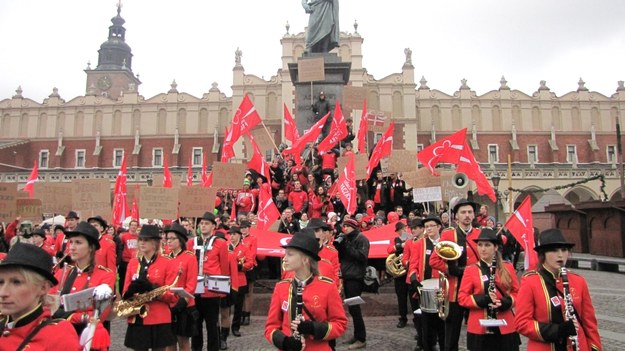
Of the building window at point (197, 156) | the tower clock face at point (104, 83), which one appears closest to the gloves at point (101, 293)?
the building window at point (197, 156)

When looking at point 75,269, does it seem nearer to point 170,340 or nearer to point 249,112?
point 170,340

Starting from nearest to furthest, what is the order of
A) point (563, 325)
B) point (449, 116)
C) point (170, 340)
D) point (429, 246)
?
point (563, 325) → point (170, 340) → point (429, 246) → point (449, 116)

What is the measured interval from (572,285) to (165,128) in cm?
6039

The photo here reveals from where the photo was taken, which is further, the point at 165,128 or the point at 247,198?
the point at 165,128

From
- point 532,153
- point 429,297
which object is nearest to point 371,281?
point 429,297

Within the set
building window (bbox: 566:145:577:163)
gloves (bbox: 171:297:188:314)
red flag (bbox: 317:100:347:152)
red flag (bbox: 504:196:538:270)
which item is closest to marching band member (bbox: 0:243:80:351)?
gloves (bbox: 171:297:188:314)

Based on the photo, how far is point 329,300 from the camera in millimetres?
3553

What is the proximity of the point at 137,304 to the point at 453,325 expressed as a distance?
337 centimetres

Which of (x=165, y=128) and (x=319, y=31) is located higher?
(x=165, y=128)

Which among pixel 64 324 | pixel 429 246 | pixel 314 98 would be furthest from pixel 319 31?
pixel 64 324

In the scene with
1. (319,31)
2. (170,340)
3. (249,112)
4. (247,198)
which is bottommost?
(170,340)

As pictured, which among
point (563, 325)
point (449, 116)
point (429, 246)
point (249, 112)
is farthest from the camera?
point (449, 116)

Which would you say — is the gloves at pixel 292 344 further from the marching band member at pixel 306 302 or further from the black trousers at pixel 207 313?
the black trousers at pixel 207 313

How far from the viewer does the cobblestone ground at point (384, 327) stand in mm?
6777
